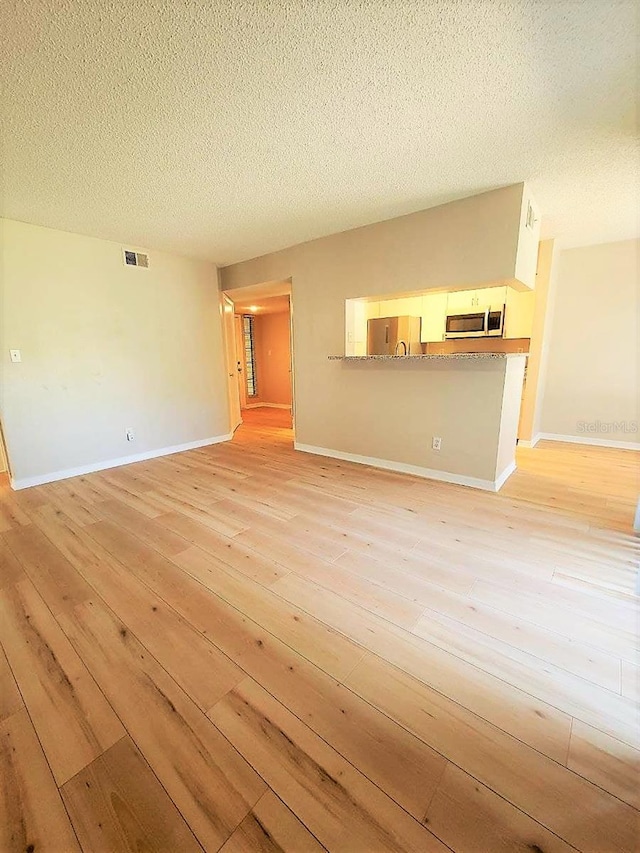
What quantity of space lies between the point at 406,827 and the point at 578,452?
4512 mm

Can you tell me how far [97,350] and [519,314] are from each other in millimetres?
5196

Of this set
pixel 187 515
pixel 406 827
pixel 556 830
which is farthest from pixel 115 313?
pixel 556 830

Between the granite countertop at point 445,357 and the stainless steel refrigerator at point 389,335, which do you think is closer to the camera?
the granite countertop at point 445,357

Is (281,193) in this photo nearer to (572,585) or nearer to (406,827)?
(572,585)

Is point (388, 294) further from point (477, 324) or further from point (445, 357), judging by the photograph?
point (477, 324)

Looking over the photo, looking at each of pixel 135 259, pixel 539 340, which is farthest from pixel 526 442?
pixel 135 259

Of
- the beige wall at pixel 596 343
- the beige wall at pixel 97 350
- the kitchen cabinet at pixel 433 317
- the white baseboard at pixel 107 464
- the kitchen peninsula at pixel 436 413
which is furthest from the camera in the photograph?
the kitchen cabinet at pixel 433 317

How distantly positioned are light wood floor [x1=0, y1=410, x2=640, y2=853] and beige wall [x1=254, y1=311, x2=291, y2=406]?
5.42 m

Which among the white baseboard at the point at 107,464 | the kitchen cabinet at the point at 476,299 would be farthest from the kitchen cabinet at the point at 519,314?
the white baseboard at the point at 107,464

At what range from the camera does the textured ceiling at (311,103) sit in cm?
131

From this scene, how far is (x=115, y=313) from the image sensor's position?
3840 mm

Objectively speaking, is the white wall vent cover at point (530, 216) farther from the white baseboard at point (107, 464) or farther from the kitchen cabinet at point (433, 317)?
the white baseboard at point (107, 464)

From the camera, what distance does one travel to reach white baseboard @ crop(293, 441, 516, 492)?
3.16m

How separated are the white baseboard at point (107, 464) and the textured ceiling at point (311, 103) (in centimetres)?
245
